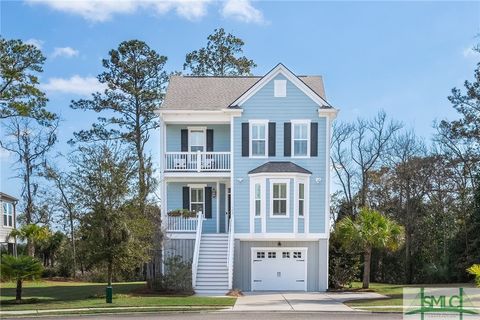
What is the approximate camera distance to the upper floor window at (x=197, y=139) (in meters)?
34.2

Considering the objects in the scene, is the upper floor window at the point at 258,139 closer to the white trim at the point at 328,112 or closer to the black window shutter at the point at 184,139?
the white trim at the point at 328,112

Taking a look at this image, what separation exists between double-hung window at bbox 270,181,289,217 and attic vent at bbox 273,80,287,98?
447 centimetres

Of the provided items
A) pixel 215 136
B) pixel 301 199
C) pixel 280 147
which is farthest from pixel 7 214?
pixel 301 199

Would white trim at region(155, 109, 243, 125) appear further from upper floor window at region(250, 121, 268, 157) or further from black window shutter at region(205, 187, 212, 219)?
black window shutter at region(205, 187, 212, 219)

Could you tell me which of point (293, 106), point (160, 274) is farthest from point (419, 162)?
point (160, 274)

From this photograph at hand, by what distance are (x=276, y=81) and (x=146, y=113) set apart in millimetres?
15377

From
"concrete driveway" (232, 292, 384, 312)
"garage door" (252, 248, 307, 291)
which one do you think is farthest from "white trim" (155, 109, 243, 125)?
"concrete driveway" (232, 292, 384, 312)

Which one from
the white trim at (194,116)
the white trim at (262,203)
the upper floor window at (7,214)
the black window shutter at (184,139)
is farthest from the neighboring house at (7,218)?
the white trim at (262,203)

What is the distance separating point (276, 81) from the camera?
32312mm

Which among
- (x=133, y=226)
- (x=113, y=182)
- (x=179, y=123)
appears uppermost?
(x=179, y=123)

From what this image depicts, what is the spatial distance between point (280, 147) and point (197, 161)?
4.24 meters

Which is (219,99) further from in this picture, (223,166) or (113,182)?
(113,182)

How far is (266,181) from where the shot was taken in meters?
31.3

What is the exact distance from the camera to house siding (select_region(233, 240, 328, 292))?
104 feet
